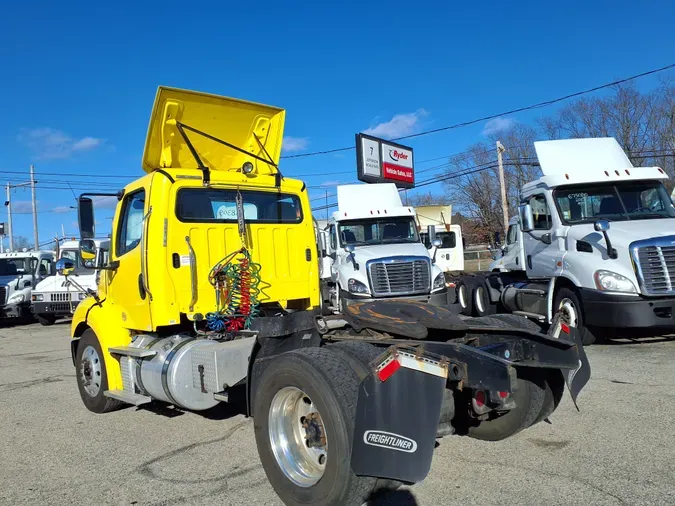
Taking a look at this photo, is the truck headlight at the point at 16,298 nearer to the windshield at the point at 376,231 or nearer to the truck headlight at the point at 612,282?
the windshield at the point at 376,231

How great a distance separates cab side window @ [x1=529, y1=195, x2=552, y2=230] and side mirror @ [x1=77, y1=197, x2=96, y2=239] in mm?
7492

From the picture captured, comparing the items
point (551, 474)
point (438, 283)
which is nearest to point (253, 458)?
point (551, 474)

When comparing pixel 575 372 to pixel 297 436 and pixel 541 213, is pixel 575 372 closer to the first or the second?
pixel 297 436

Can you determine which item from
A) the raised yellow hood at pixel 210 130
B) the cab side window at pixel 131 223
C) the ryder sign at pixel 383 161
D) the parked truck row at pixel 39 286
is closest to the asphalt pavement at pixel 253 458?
the cab side window at pixel 131 223

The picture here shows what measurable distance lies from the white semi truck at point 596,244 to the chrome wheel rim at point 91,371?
209 inches

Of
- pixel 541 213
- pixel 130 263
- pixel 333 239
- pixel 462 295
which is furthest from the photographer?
pixel 462 295

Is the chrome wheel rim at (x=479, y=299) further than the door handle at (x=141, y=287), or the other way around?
the chrome wheel rim at (x=479, y=299)

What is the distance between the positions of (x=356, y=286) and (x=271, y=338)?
7142mm

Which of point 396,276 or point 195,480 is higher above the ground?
point 396,276

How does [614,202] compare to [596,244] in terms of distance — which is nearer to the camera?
[596,244]

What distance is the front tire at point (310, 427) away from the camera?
3324 mm

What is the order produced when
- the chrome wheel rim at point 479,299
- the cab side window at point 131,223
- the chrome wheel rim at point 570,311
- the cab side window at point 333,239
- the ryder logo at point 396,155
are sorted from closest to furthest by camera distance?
the cab side window at point 131,223 < the chrome wheel rim at point 570,311 < the cab side window at point 333,239 < the chrome wheel rim at point 479,299 < the ryder logo at point 396,155

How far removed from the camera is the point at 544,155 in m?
10.6

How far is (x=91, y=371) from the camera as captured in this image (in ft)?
21.1
